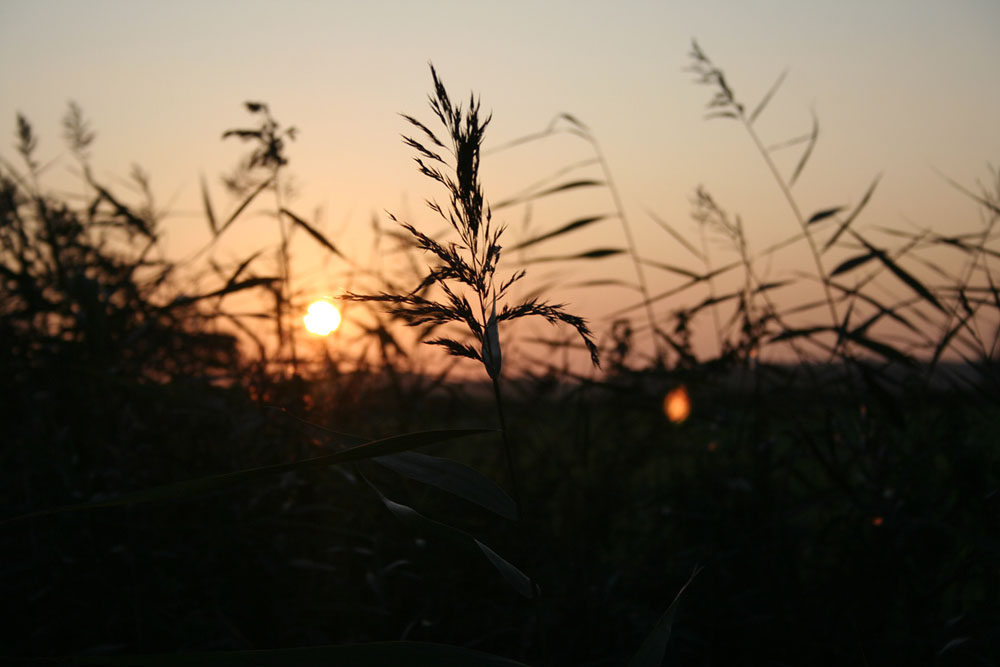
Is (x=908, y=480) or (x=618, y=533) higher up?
(x=908, y=480)

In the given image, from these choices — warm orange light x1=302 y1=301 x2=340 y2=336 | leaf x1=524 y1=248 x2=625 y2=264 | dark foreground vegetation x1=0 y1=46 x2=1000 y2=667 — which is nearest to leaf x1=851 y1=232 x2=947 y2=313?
dark foreground vegetation x1=0 y1=46 x2=1000 y2=667

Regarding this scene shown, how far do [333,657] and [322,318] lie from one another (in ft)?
6.71

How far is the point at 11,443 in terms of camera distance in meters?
2.11

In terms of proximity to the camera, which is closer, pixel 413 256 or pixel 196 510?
pixel 196 510

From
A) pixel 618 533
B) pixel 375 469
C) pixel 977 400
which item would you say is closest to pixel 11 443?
pixel 375 469

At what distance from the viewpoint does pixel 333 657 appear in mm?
861

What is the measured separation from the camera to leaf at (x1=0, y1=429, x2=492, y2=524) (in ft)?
2.64

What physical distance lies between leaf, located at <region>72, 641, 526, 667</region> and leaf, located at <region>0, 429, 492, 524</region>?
16 cm

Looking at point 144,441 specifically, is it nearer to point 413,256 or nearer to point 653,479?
point 413,256

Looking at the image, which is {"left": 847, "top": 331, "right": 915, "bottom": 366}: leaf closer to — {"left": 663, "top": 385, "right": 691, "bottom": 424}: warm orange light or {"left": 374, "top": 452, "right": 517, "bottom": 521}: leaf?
{"left": 663, "top": 385, "right": 691, "bottom": 424}: warm orange light

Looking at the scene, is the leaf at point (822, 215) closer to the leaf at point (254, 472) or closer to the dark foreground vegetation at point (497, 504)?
the dark foreground vegetation at point (497, 504)

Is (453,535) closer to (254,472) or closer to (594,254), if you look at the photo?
(254,472)

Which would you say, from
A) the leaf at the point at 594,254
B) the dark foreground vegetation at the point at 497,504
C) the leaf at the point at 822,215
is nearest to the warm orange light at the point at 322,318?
the dark foreground vegetation at the point at 497,504

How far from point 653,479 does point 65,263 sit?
103 inches
